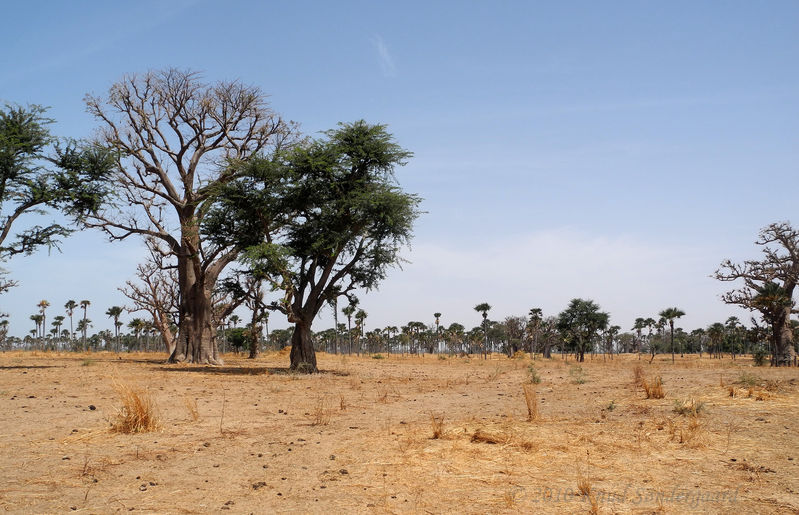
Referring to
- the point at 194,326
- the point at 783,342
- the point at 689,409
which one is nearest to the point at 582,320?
the point at 783,342

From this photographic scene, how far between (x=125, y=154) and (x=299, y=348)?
44.4 ft

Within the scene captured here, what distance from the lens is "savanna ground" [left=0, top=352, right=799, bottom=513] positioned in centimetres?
517

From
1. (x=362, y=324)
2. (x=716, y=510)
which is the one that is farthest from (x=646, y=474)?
(x=362, y=324)

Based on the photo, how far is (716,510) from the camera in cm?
487

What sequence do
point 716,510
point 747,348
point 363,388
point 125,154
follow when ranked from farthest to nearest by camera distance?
1. point 747,348
2. point 125,154
3. point 363,388
4. point 716,510

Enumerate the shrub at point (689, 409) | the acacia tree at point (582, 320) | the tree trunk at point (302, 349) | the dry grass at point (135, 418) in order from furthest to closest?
1. the acacia tree at point (582, 320)
2. the tree trunk at point (302, 349)
3. the shrub at point (689, 409)
4. the dry grass at point (135, 418)

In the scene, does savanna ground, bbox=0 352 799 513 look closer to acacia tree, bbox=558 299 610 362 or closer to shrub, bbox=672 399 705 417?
shrub, bbox=672 399 705 417

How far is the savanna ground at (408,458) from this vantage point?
5.17 metres

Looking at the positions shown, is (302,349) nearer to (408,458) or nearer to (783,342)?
(408,458)

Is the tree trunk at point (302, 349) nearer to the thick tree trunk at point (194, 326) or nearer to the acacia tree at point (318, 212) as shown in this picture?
the acacia tree at point (318, 212)

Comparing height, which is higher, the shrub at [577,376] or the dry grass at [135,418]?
the dry grass at [135,418]

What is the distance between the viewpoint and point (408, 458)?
6777 millimetres

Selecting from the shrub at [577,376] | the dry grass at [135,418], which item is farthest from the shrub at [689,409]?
the dry grass at [135,418]

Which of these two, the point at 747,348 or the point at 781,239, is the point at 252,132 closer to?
the point at 781,239
